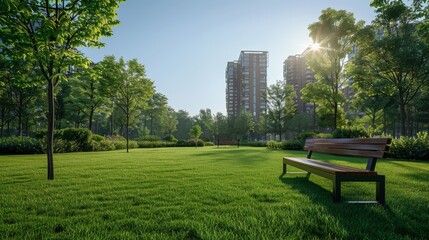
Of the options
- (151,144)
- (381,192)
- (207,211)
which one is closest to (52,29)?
(207,211)

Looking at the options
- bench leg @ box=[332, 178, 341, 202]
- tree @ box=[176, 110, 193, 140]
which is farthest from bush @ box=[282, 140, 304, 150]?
tree @ box=[176, 110, 193, 140]

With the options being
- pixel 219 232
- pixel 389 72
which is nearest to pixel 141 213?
pixel 219 232

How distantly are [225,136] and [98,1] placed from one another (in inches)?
2412

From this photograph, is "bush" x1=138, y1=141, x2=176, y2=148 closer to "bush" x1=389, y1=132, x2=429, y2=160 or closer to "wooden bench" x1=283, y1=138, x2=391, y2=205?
"bush" x1=389, y1=132, x2=429, y2=160

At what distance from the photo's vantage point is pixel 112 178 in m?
6.16

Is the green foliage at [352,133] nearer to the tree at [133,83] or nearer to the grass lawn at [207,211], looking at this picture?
the grass lawn at [207,211]

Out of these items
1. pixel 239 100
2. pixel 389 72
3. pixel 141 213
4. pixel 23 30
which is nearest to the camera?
pixel 141 213

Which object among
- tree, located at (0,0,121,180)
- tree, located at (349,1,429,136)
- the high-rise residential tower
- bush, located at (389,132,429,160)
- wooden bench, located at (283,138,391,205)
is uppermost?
the high-rise residential tower

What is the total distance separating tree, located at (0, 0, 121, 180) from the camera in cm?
520

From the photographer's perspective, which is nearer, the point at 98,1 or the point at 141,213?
the point at 141,213

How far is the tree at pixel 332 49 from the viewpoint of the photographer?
2300 cm

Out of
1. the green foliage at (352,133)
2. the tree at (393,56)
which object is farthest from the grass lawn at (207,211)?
the tree at (393,56)

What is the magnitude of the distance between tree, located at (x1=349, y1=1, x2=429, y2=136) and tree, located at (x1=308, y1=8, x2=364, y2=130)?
135cm

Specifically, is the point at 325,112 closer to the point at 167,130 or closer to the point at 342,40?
the point at 342,40
